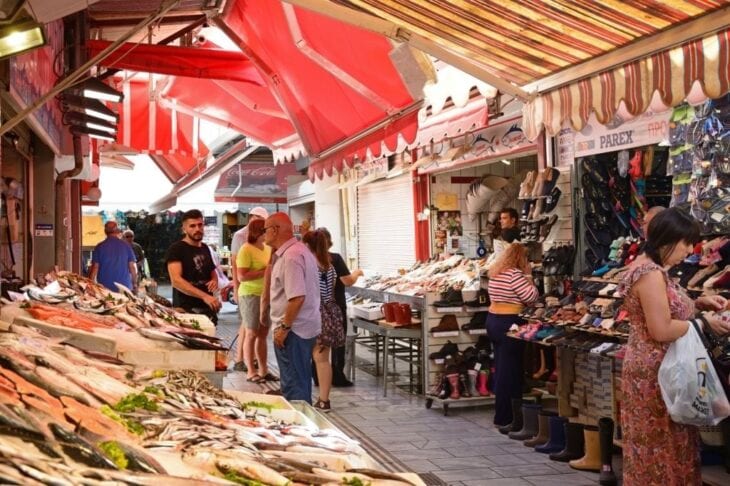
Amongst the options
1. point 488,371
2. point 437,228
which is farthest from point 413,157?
point 488,371

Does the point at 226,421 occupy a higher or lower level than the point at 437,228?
lower

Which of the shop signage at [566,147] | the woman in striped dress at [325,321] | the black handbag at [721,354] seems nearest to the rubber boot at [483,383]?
the woman in striped dress at [325,321]

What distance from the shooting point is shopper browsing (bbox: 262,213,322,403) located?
22.5 ft

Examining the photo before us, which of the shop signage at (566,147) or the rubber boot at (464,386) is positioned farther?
the rubber boot at (464,386)

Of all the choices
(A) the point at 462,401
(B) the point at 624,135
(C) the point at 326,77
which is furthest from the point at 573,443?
(C) the point at 326,77

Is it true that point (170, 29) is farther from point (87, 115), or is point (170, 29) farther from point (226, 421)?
point (226, 421)

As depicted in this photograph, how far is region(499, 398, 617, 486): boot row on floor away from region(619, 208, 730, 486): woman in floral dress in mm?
1391

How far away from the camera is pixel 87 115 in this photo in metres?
8.00

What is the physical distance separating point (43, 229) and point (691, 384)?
25.8ft

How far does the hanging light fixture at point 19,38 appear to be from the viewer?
3488 mm

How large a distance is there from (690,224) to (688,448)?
1213mm

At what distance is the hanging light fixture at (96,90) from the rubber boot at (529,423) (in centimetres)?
471

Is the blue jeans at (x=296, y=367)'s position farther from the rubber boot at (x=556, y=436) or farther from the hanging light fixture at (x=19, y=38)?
the hanging light fixture at (x=19, y=38)

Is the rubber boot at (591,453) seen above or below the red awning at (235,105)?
below
